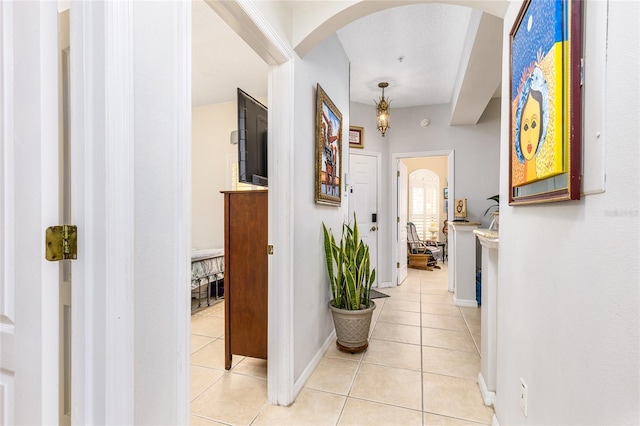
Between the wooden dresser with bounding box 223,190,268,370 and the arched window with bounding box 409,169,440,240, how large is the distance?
653 centimetres

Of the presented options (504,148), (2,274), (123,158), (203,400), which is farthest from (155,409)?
(504,148)

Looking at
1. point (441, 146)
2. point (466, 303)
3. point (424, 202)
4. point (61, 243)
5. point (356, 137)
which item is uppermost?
point (356, 137)

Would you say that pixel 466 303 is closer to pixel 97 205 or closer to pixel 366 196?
pixel 366 196

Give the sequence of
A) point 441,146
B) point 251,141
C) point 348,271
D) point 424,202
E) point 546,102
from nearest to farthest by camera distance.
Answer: point 546,102 < point 251,141 < point 348,271 < point 441,146 < point 424,202

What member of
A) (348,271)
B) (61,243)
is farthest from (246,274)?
(61,243)

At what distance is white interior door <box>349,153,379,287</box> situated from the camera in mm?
4465

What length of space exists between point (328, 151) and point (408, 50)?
4.95 feet

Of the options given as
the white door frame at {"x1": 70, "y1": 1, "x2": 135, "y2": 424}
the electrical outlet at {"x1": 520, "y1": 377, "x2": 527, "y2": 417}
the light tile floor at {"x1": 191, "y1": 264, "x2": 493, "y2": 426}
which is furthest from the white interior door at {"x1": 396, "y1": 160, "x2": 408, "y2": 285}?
the white door frame at {"x1": 70, "y1": 1, "x2": 135, "y2": 424}

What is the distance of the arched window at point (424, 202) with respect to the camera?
26.1ft

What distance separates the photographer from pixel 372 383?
199cm

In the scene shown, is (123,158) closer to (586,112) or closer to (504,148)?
(586,112)

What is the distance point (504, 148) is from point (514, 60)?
40 cm

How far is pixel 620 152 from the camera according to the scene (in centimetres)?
61

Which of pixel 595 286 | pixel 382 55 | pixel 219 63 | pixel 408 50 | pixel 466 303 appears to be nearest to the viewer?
pixel 595 286
